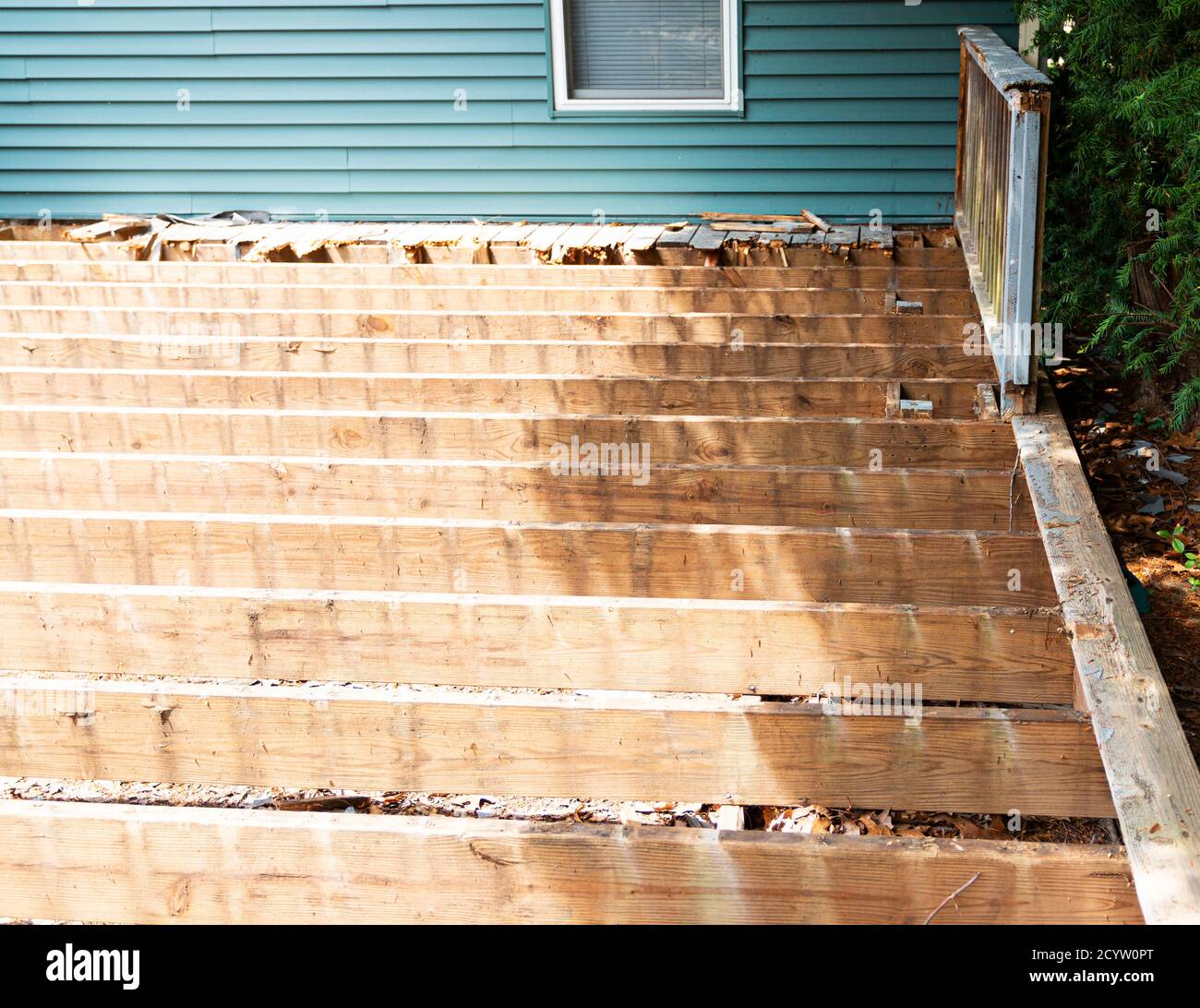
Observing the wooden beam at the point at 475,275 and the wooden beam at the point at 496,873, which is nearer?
the wooden beam at the point at 496,873

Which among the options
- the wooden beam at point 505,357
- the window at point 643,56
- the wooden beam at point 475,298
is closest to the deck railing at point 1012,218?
the wooden beam at point 505,357

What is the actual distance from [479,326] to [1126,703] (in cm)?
321

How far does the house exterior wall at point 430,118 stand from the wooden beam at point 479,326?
2366mm

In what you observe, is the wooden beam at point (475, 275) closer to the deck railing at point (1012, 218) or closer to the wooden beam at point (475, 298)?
the wooden beam at point (475, 298)

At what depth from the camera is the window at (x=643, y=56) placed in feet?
22.9

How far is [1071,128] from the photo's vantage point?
591 centimetres

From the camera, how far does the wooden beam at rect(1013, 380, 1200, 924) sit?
1.88 metres

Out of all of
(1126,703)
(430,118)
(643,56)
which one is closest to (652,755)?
(1126,703)

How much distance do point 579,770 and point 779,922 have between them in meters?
0.52

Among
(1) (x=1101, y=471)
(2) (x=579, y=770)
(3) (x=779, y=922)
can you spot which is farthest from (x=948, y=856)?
(1) (x=1101, y=471)

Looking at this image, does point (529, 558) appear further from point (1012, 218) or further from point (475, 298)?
point (475, 298)

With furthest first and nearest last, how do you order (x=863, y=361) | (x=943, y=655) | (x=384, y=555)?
(x=863, y=361) → (x=384, y=555) → (x=943, y=655)

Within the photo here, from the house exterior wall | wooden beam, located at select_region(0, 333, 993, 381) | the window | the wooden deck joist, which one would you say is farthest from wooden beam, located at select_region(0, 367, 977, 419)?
the window
